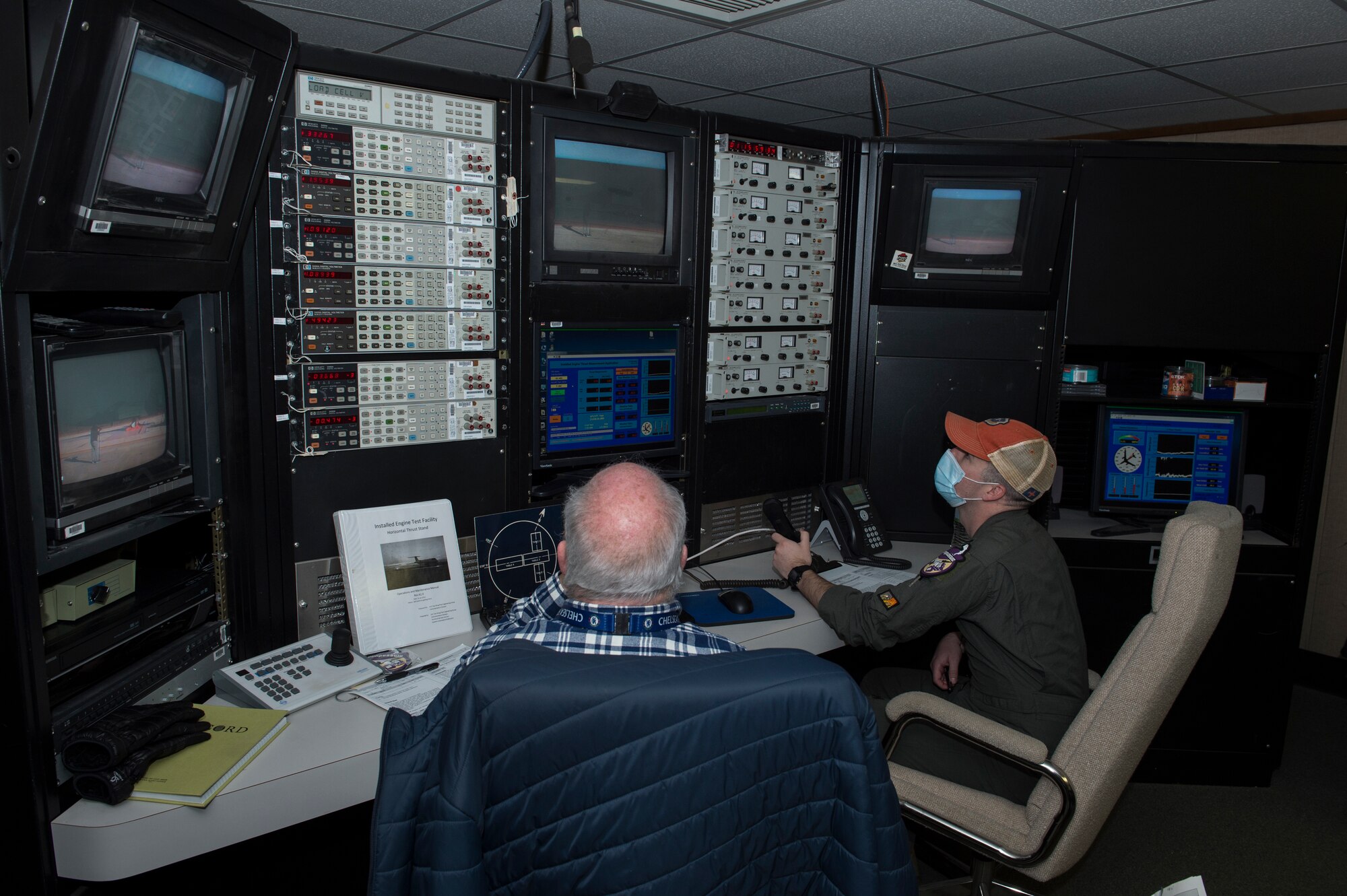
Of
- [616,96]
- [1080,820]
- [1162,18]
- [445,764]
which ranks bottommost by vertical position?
[1080,820]

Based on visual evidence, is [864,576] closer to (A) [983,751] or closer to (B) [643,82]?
(A) [983,751]

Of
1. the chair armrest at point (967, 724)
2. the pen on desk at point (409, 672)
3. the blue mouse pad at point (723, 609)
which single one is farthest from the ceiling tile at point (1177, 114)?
the pen on desk at point (409, 672)

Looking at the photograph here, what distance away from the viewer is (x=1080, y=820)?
5.79 feet

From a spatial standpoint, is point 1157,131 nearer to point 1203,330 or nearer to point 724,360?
point 1203,330

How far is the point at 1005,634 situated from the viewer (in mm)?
2062

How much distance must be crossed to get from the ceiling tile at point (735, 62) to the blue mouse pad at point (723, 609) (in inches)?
83.6

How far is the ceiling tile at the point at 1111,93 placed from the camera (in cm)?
375

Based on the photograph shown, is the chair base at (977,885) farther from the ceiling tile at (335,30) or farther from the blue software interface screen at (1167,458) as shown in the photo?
the ceiling tile at (335,30)

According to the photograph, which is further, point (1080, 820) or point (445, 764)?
point (1080, 820)

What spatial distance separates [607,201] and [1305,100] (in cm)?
337

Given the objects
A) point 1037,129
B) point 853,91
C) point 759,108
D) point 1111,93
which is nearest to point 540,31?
point 853,91

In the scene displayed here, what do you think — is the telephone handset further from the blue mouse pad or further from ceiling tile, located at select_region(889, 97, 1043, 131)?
ceiling tile, located at select_region(889, 97, 1043, 131)

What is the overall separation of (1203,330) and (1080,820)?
1828 millimetres

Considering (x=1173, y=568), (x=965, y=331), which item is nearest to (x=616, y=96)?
(x=965, y=331)
